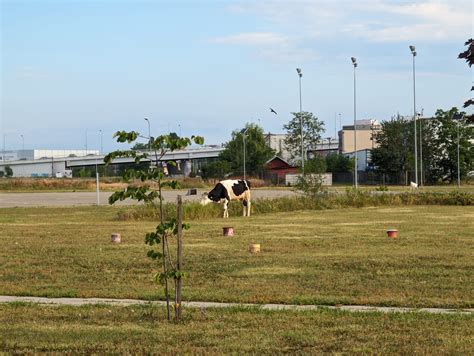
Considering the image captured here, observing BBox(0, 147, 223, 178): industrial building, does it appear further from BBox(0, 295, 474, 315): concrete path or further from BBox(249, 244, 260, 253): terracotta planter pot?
BBox(0, 295, 474, 315): concrete path

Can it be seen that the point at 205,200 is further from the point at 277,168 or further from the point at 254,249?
the point at 277,168

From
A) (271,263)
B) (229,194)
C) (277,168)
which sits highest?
(277,168)

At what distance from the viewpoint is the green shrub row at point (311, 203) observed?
114ft

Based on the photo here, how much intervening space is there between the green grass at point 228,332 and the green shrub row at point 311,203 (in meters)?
20.3

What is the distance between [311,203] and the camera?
134ft

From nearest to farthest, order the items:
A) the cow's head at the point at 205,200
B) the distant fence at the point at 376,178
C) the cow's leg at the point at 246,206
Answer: the cow's head at the point at 205,200 < the cow's leg at the point at 246,206 < the distant fence at the point at 376,178

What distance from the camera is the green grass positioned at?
977 cm

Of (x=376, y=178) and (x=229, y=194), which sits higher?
(x=376, y=178)

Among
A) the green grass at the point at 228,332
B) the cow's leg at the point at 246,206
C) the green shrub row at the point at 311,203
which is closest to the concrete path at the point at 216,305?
the green grass at the point at 228,332

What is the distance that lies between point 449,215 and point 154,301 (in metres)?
23.1

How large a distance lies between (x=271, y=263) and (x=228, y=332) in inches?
304

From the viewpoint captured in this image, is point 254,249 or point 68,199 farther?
point 68,199

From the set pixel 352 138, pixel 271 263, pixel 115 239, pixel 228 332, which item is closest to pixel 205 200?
pixel 115 239

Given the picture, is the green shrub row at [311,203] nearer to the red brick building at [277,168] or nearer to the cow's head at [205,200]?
the cow's head at [205,200]
